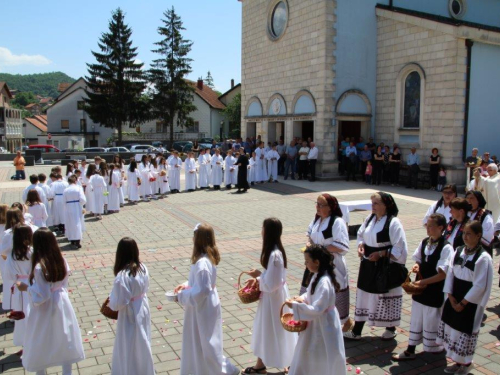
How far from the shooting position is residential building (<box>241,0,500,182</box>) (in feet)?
63.4

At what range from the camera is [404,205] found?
1611 cm

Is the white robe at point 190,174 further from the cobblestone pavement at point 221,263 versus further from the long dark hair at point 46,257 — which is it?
the long dark hair at point 46,257

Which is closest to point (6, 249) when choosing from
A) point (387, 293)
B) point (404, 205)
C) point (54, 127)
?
point (387, 293)

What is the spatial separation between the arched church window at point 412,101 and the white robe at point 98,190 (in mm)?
13912

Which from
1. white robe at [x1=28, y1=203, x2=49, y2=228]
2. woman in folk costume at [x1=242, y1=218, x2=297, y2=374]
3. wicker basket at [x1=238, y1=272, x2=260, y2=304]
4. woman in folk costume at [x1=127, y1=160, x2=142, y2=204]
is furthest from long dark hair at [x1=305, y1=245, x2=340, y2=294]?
woman in folk costume at [x1=127, y1=160, x2=142, y2=204]

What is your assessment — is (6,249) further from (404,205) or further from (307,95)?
(307,95)

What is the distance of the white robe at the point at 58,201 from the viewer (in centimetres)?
1192

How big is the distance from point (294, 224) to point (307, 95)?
11.6m

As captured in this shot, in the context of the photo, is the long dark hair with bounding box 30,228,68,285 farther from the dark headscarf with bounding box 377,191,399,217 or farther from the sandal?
the dark headscarf with bounding box 377,191,399,217

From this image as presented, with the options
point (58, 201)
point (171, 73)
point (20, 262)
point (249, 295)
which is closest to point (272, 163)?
point (58, 201)

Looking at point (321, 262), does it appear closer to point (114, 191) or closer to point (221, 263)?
point (221, 263)

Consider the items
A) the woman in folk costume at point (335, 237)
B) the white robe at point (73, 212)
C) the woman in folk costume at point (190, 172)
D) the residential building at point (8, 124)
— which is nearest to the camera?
the woman in folk costume at point (335, 237)

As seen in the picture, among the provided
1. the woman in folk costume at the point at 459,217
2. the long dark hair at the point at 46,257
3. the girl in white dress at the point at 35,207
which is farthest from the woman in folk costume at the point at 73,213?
the woman in folk costume at the point at 459,217

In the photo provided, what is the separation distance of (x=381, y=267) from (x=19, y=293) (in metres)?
4.54
